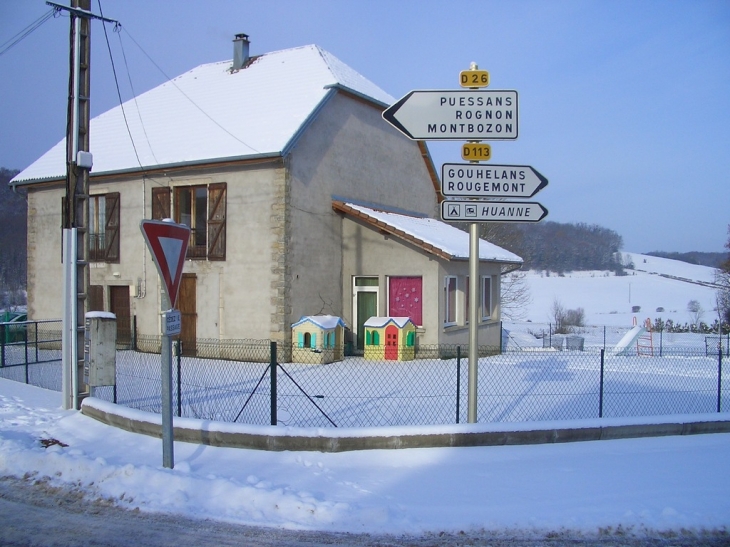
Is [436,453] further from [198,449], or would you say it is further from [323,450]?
[198,449]

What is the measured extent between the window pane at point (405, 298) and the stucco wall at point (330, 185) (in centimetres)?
151

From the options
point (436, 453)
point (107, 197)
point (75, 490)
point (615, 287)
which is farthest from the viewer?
point (615, 287)

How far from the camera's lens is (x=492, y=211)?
6.79m

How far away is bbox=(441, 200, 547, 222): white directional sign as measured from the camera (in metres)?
6.75

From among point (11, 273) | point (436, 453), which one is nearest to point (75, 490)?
point (436, 453)

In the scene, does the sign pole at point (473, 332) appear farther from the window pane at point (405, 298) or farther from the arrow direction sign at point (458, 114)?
the window pane at point (405, 298)

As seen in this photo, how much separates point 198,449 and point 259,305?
356 inches

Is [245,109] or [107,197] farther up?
[245,109]

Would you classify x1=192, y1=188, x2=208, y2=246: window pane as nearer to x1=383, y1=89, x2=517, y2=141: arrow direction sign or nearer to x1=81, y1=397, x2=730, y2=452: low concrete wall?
x1=81, y1=397, x2=730, y2=452: low concrete wall

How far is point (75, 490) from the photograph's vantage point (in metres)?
5.64

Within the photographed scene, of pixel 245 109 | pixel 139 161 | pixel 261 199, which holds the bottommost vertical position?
pixel 261 199

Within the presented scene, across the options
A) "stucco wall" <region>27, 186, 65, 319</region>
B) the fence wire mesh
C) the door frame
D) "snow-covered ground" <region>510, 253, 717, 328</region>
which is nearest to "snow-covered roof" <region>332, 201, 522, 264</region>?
the door frame

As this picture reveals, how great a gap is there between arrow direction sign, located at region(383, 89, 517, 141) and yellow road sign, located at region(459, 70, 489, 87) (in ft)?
0.29

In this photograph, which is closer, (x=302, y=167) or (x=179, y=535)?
(x=179, y=535)
